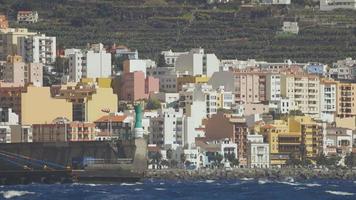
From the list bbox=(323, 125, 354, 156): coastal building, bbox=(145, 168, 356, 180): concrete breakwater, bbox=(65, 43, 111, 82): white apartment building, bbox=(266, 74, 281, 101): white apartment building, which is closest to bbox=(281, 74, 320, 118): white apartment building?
bbox=(266, 74, 281, 101): white apartment building

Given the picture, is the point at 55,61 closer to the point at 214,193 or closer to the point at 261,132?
the point at 261,132

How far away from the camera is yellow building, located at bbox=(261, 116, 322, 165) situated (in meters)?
146

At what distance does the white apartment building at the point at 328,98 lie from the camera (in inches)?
6373

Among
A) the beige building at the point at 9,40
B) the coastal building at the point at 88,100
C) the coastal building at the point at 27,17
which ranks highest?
the coastal building at the point at 27,17

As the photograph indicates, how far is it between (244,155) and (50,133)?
13575mm

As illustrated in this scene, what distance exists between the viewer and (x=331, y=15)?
610ft

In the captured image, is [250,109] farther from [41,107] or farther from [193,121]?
[41,107]

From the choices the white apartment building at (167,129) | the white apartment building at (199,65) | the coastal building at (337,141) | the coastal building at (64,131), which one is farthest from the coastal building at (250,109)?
the coastal building at (64,131)

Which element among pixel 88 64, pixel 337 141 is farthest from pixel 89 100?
pixel 88 64

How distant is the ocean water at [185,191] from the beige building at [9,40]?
4797 centimetres

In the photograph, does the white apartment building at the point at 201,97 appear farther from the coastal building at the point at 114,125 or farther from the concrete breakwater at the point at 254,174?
the concrete breakwater at the point at 254,174

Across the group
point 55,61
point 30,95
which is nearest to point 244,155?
point 30,95

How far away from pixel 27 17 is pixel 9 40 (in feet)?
55.7

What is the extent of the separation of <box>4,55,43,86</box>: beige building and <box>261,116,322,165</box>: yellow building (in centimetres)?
1637
